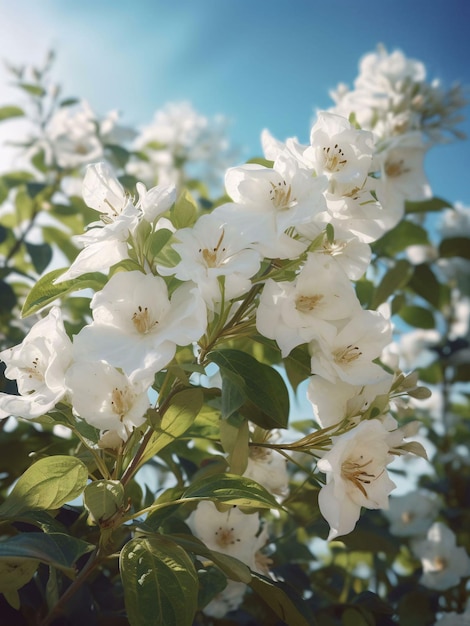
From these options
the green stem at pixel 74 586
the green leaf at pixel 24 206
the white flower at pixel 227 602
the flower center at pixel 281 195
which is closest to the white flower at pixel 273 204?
the flower center at pixel 281 195

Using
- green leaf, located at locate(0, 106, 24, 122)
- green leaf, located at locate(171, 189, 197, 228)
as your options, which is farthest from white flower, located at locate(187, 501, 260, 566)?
green leaf, located at locate(0, 106, 24, 122)

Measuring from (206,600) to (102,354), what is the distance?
1.22ft

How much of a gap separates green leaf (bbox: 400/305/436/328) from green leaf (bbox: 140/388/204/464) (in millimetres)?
1330

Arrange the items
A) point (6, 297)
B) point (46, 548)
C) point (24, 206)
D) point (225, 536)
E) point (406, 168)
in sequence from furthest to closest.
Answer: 1. point (24, 206)
2. point (6, 297)
3. point (406, 168)
4. point (225, 536)
5. point (46, 548)

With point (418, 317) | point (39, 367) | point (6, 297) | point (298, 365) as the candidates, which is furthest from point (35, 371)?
point (418, 317)

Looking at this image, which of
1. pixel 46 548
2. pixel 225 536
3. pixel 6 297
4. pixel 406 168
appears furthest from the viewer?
pixel 6 297

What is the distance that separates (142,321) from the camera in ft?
2.54

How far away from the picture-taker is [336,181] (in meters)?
0.87

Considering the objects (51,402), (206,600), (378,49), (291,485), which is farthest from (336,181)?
(378,49)

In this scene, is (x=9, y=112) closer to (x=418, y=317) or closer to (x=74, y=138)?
(x=74, y=138)

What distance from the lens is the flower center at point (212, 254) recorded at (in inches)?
31.3

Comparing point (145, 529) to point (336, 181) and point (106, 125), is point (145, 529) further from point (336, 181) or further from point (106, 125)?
point (106, 125)

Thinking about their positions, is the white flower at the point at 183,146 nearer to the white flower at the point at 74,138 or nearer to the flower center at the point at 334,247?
the white flower at the point at 74,138

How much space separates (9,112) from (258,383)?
1.54m
